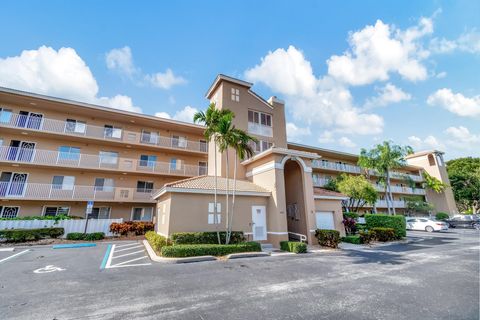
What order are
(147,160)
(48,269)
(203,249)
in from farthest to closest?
(147,160), (203,249), (48,269)

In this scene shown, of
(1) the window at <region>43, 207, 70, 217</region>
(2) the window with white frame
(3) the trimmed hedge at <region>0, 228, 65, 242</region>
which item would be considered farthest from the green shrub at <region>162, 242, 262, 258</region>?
(1) the window at <region>43, 207, 70, 217</region>

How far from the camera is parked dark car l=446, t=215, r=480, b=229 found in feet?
93.1

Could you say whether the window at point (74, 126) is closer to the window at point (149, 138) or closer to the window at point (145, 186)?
the window at point (149, 138)

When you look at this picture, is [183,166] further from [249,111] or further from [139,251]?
[139,251]

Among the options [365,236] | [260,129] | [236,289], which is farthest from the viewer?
[260,129]

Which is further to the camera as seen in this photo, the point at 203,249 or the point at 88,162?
the point at 88,162

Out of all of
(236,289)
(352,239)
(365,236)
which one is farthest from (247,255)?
(365,236)

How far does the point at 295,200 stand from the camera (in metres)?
16.8

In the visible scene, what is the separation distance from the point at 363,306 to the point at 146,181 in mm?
20568

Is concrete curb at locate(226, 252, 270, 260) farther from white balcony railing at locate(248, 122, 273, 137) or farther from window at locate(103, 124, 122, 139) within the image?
window at locate(103, 124, 122, 139)

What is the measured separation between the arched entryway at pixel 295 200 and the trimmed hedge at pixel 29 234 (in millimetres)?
17053

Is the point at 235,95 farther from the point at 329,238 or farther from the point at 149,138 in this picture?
the point at 329,238

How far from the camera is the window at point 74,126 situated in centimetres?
1914

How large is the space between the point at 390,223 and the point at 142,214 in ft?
76.7
